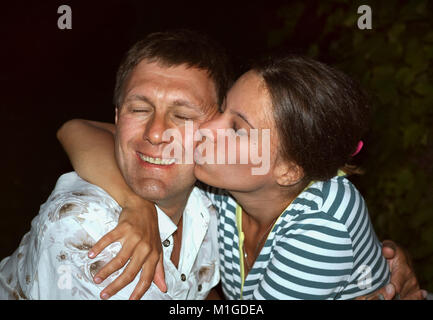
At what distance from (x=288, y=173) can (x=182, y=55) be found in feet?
2.06

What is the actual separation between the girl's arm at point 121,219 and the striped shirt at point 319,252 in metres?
0.41

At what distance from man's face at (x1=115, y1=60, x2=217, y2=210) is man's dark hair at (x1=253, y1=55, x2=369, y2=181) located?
11.1 inches

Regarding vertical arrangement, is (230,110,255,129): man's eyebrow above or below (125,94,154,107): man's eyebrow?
below

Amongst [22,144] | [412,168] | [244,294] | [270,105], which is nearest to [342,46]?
[412,168]

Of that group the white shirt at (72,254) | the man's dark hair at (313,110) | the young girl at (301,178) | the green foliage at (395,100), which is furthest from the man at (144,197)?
the green foliage at (395,100)

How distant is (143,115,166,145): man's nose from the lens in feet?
4.73

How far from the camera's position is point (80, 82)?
315 cm

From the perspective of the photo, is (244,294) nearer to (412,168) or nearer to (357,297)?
(357,297)

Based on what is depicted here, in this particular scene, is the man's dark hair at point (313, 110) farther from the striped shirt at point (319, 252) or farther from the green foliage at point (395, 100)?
the green foliage at point (395, 100)

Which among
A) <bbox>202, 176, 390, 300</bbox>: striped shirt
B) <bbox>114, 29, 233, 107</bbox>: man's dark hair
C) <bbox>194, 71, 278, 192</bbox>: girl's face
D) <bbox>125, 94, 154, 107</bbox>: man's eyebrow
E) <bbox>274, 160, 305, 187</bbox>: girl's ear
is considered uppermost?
<bbox>114, 29, 233, 107</bbox>: man's dark hair

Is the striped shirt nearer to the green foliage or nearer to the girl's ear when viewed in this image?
the girl's ear

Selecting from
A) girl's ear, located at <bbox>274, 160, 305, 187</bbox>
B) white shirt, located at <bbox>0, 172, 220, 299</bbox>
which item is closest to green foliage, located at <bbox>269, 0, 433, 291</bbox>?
girl's ear, located at <bbox>274, 160, 305, 187</bbox>

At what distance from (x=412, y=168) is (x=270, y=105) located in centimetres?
133

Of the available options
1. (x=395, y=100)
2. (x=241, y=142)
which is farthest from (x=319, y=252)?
(x=395, y=100)
